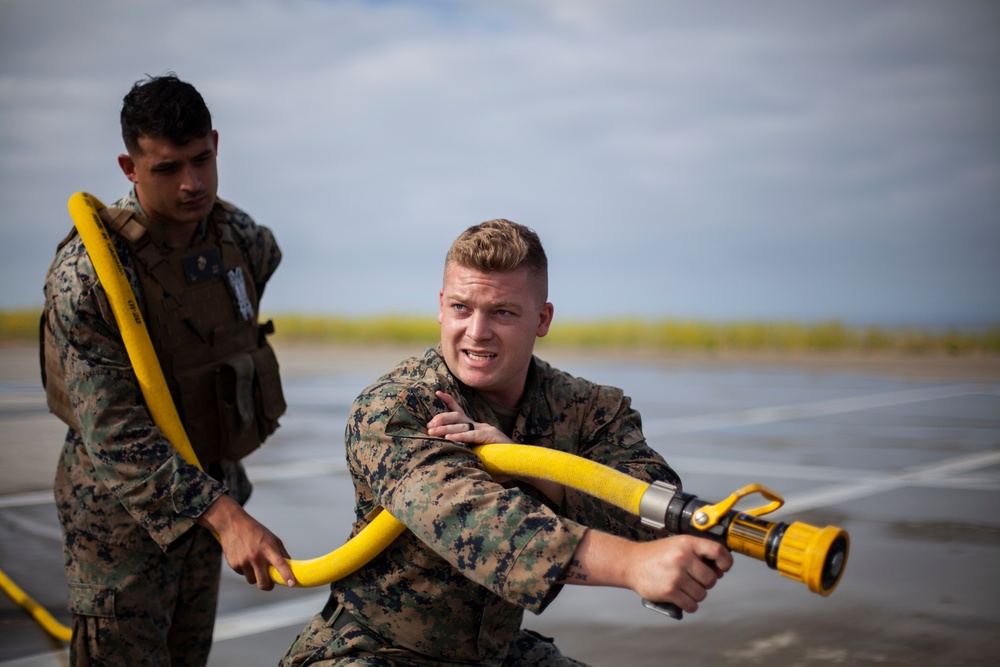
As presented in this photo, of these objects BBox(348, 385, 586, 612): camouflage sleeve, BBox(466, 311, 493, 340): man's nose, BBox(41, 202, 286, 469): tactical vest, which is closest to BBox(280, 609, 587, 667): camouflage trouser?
BBox(348, 385, 586, 612): camouflage sleeve

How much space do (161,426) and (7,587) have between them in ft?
7.48

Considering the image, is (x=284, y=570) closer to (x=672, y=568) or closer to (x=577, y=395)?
(x=577, y=395)

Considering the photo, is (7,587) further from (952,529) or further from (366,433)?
(952,529)

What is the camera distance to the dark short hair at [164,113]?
3.21 metres

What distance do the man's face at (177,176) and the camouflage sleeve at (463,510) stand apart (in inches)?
50.7

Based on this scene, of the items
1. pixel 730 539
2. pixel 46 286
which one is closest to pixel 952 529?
pixel 730 539

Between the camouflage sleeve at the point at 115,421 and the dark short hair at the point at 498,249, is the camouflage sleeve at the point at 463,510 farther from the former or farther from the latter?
the camouflage sleeve at the point at 115,421

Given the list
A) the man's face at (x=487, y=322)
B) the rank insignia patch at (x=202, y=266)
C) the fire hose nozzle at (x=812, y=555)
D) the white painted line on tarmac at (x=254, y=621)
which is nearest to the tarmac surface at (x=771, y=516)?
the white painted line on tarmac at (x=254, y=621)

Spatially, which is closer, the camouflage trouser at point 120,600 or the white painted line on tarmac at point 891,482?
the camouflage trouser at point 120,600

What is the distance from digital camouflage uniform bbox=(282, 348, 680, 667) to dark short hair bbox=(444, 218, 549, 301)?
0.32 metres

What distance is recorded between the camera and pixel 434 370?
2.71 meters

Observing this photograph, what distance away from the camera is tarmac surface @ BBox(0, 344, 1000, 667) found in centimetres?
446

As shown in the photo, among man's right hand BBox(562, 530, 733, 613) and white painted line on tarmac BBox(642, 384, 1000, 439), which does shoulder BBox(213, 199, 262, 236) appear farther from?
white painted line on tarmac BBox(642, 384, 1000, 439)

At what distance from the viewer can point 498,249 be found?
259 centimetres
